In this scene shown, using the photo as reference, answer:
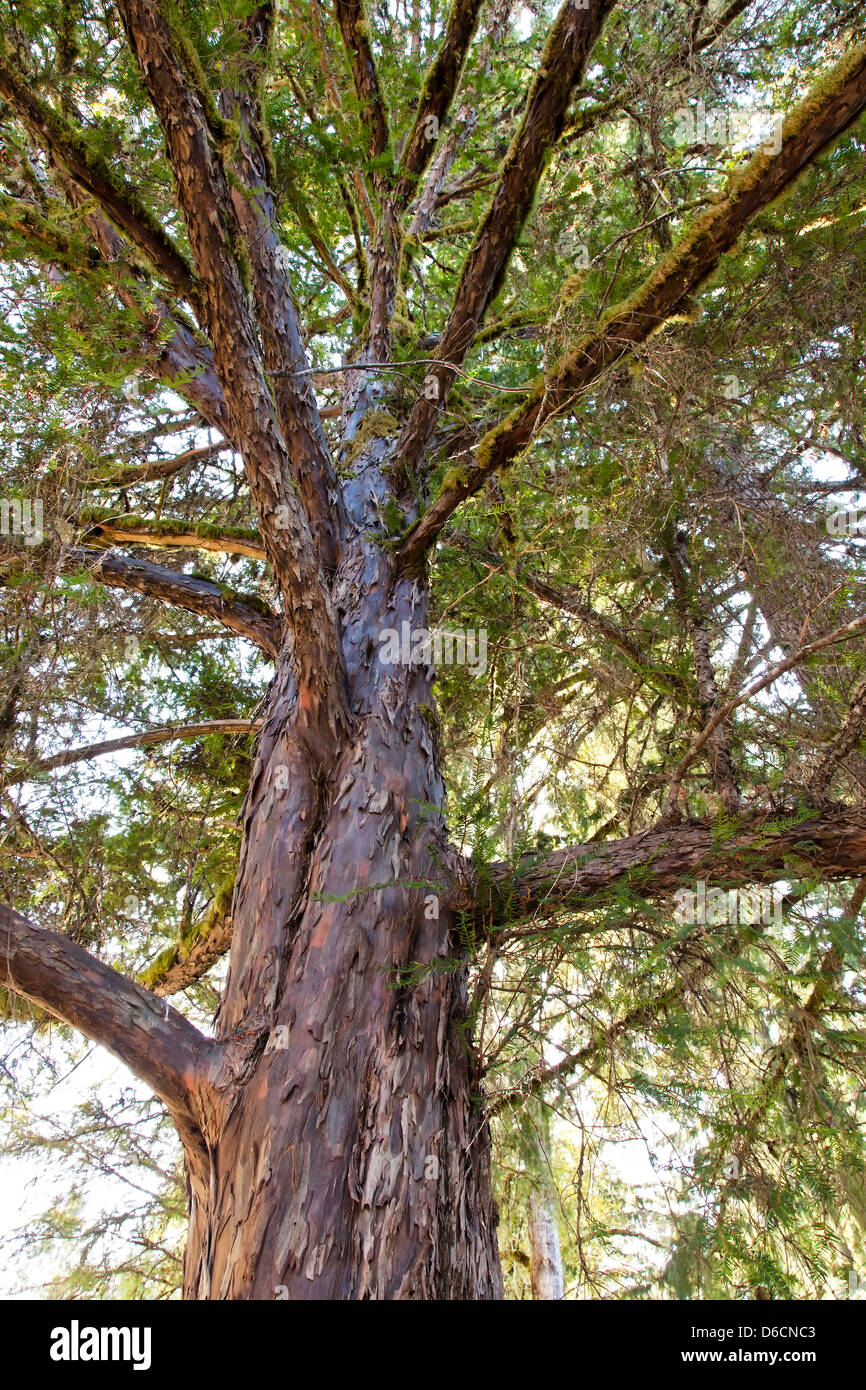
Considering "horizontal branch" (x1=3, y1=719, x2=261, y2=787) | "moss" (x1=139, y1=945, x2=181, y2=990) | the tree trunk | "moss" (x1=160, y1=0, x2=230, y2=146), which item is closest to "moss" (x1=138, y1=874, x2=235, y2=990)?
"moss" (x1=139, y1=945, x2=181, y2=990)

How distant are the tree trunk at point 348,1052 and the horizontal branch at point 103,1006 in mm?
144

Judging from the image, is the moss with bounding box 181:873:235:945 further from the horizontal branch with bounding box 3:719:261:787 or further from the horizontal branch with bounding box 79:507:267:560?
the horizontal branch with bounding box 79:507:267:560

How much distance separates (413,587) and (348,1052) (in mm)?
2037

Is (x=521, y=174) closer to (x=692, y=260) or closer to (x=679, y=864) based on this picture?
(x=692, y=260)

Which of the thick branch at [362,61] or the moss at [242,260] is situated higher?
the thick branch at [362,61]

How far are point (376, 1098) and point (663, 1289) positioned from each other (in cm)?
133

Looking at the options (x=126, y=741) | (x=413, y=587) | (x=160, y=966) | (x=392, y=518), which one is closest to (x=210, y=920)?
(x=160, y=966)

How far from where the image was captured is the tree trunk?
1725 mm

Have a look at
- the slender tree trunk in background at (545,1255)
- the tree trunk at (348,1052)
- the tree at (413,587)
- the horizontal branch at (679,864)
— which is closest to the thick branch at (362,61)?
the tree at (413,587)

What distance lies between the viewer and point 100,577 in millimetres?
3236

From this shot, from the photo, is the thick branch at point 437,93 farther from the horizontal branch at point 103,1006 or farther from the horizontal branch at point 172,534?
the horizontal branch at point 103,1006

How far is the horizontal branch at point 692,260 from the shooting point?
6.39ft

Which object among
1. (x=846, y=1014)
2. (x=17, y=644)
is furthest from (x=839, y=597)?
(x=17, y=644)
